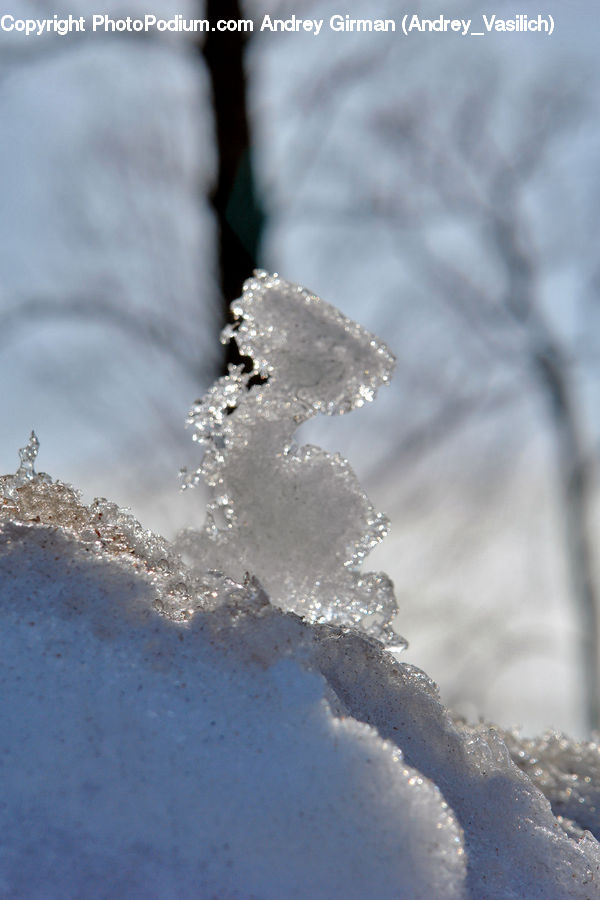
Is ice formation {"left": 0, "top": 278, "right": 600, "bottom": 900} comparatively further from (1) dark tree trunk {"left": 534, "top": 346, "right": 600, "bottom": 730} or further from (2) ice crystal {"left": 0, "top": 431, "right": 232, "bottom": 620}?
(1) dark tree trunk {"left": 534, "top": 346, "right": 600, "bottom": 730}

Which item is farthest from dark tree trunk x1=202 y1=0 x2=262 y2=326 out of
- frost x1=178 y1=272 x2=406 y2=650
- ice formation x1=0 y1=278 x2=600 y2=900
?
ice formation x1=0 y1=278 x2=600 y2=900

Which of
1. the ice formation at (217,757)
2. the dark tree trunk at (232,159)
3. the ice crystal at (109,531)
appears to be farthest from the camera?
the dark tree trunk at (232,159)

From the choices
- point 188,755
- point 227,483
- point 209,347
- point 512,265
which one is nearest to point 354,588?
point 227,483

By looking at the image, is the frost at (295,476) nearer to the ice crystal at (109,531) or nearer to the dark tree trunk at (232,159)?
the ice crystal at (109,531)

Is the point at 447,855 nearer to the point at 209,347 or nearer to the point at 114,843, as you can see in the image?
the point at 114,843

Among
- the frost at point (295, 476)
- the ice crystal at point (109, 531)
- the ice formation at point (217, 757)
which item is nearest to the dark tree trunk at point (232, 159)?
the frost at point (295, 476)

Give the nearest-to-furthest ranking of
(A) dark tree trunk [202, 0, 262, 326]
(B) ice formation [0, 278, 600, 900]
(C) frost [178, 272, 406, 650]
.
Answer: (B) ice formation [0, 278, 600, 900] < (C) frost [178, 272, 406, 650] < (A) dark tree trunk [202, 0, 262, 326]
